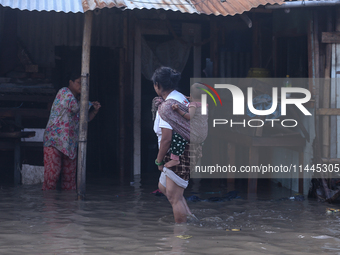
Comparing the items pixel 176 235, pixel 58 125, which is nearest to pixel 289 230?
pixel 176 235

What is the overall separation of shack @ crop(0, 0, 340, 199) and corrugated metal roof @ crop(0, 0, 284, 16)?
0.65 meters

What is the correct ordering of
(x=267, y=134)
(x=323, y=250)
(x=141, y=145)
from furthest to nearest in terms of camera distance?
1. (x=141, y=145)
2. (x=267, y=134)
3. (x=323, y=250)

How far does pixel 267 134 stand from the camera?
6.73 metres

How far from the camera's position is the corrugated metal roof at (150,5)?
5625 mm

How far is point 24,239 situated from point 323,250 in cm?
257

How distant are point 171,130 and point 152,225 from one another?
105cm

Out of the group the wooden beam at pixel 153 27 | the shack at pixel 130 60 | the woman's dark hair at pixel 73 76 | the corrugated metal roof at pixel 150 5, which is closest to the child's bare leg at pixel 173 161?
the corrugated metal roof at pixel 150 5

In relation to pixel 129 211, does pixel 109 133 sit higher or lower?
higher

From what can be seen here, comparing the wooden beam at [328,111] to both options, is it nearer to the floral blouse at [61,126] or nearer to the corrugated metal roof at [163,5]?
the corrugated metal roof at [163,5]

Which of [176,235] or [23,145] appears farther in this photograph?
[23,145]

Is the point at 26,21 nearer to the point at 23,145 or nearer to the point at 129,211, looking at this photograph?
the point at 23,145

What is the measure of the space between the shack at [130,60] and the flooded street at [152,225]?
55.0 inches

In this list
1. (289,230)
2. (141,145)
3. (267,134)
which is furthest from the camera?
(141,145)

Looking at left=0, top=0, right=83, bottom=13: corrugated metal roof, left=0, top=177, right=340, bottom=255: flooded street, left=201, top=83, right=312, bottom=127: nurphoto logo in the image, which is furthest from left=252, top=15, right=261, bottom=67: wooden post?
left=0, top=0, right=83, bottom=13: corrugated metal roof
